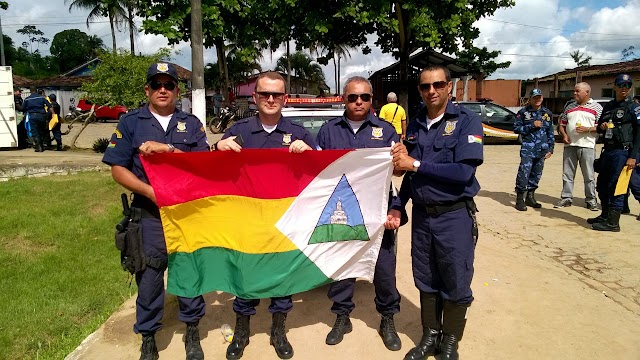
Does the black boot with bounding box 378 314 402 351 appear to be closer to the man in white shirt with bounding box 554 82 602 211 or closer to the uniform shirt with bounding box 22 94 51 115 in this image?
the man in white shirt with bounding box 554 82 602 211

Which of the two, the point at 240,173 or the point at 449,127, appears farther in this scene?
the point at 240,173

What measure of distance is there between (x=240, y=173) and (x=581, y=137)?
6.34 metres

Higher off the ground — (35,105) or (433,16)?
(433,16)

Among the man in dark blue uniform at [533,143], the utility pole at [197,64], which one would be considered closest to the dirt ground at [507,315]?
the man in dark blue uniform at [533,143]

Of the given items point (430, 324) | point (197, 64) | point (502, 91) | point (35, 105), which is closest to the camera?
point (430, 324)

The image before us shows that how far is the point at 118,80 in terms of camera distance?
11.4 m

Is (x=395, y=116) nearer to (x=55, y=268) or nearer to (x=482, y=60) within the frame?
(x=55, y=268)

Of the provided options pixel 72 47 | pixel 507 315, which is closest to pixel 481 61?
pixel 507 315

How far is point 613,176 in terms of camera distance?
6.00 meters

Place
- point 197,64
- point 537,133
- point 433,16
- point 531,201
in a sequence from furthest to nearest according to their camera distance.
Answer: point 433,16
point 197,64
point 531,201
point 537,133

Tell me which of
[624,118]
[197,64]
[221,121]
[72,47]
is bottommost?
[624,118]

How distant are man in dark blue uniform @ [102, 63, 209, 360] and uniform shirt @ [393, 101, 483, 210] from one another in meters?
1.69

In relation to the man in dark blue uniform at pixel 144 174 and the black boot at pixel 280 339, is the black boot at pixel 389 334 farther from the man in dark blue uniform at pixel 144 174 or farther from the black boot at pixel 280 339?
the man in dark blue uniform at pixel 144 174

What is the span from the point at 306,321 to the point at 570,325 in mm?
2173
